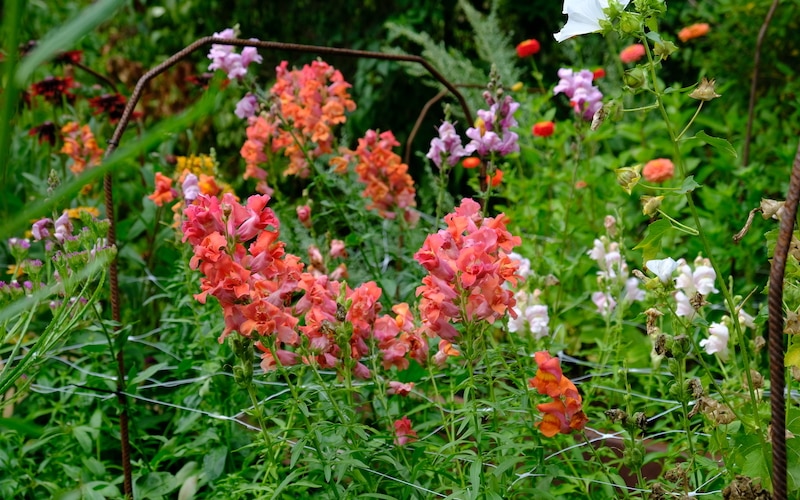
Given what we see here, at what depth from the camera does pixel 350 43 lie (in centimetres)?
464

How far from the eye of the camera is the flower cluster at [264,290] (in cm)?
111

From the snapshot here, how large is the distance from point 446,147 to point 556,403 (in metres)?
0.67

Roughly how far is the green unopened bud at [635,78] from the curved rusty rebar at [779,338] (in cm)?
26

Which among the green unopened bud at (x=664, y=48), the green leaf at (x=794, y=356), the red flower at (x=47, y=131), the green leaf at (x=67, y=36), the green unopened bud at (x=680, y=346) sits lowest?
the red flower at (x=47, y=131)

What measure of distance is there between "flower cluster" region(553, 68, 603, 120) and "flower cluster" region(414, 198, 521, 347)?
77cm

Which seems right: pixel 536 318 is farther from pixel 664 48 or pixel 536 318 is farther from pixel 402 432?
pixel 664 48

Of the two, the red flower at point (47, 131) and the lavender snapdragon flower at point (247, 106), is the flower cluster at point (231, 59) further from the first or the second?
the red flower at point (47, 131)

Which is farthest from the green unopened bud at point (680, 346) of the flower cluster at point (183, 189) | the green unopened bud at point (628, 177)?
the flower cluster at point (183, 189)

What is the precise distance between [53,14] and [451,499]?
4.98 m

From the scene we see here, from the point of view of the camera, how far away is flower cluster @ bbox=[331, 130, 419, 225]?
6.04 feet

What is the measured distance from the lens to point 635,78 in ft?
3.18

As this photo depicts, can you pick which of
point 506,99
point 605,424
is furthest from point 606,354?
point 506,99

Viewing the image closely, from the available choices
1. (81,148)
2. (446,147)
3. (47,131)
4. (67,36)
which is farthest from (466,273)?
(47,131)

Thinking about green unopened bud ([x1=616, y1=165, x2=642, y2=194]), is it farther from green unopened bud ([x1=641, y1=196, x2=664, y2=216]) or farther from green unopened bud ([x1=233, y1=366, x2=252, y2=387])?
green unopened bud ([x1=233, y1=366, x2=252, y2=387])
